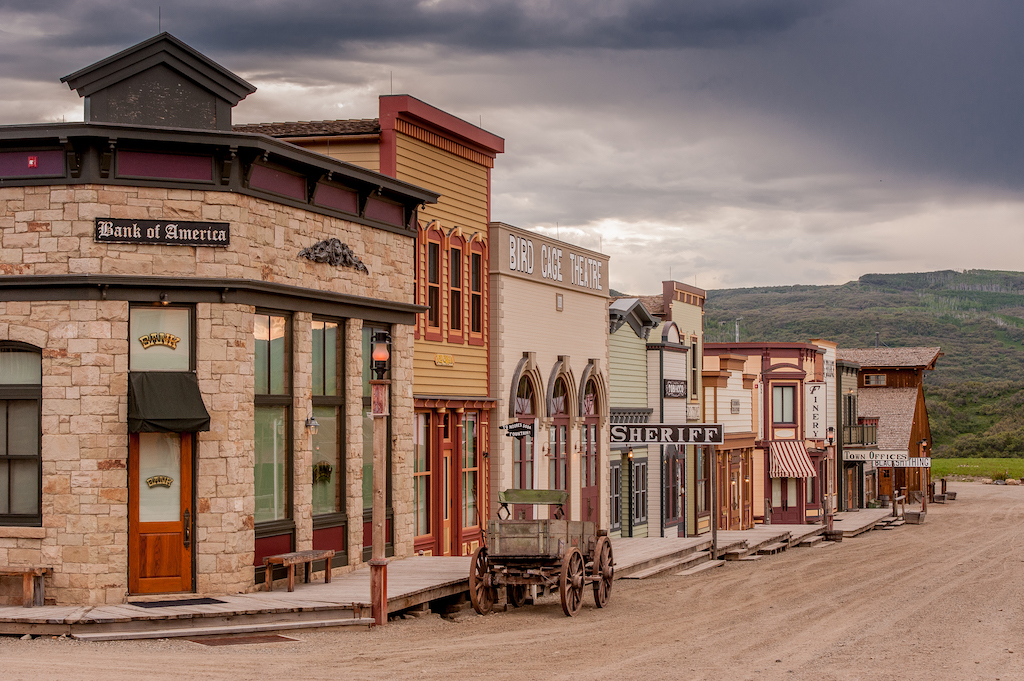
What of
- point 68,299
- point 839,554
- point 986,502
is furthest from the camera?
point 986,502

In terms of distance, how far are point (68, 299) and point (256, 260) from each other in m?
2.56

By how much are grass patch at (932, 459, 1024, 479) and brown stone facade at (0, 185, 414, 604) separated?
250 ft

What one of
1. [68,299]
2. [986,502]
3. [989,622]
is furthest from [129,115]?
[986,502]

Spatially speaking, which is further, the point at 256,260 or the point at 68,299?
the point at 256,260

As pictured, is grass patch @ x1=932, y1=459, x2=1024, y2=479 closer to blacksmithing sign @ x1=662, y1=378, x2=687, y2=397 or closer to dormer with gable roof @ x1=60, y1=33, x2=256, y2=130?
blacksmithing sign @ x1=662, y1=378, x2=687, y2=397

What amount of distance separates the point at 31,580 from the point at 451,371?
9.77 meters

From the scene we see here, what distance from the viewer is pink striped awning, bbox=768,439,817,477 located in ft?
150

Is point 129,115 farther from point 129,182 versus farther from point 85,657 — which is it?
point 85,657

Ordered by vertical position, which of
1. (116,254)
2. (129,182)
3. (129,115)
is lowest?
(116,254)

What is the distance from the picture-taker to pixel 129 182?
52.2 feet

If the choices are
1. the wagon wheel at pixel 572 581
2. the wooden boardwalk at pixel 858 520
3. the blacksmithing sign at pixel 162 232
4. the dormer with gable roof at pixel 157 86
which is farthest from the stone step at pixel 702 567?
the wooden boardwalk at pixel 858 520

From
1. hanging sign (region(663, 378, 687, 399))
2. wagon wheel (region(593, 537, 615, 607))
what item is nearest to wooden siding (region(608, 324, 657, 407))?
hanging sign (region(663, 378, 687, 399))

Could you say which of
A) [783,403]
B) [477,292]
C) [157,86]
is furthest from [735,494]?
[157,86]

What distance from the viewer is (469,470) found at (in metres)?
24.1
